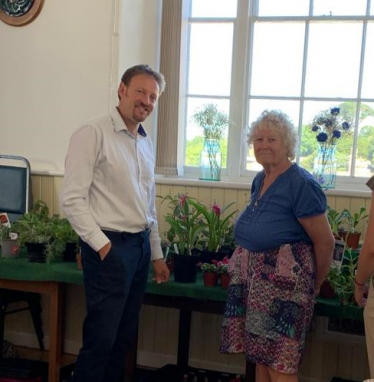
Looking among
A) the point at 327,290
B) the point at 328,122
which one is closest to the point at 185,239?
the point at 327,290

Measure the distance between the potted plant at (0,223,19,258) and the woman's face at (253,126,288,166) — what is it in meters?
1.51

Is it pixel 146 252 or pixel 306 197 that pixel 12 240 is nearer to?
pixel 146 252

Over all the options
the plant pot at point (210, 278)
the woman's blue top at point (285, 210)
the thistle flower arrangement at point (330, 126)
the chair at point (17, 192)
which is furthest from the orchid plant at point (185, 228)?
the chair at point (17, 192)

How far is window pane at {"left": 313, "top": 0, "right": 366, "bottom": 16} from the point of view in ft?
12.1

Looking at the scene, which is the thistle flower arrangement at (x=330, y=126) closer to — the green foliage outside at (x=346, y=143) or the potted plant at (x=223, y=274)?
the green foliage outside at (x=346, y=143)

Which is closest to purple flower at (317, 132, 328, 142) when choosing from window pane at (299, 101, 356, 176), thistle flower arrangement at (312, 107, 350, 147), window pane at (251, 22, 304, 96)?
thistle flower arrangement at (312, 107, 350, 147)

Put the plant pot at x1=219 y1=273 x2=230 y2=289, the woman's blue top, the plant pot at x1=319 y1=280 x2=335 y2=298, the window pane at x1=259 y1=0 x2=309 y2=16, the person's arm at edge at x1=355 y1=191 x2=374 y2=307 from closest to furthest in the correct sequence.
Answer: the person's arm at edge at x1=355 y1=191 x2=374 y2=307
the woman's blue top
the plant pot at x1=319 y1=280 x2=335 y2=298
the plant pot at x1=219 y1=273 x2=230 y2=289
the window pane at x1=259 y1=0 x2=309 y2=16

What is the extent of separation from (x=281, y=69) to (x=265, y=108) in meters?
0.26

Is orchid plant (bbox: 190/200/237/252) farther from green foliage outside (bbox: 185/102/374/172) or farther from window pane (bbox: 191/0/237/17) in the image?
window pane (bbox: 191/0/237/17)

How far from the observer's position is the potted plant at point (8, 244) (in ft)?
10.7

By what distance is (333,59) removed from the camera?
12.3ft

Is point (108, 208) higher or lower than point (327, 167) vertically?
lower

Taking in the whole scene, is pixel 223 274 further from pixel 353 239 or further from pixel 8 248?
pixel 8 248

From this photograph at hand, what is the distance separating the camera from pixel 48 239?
326 cm
